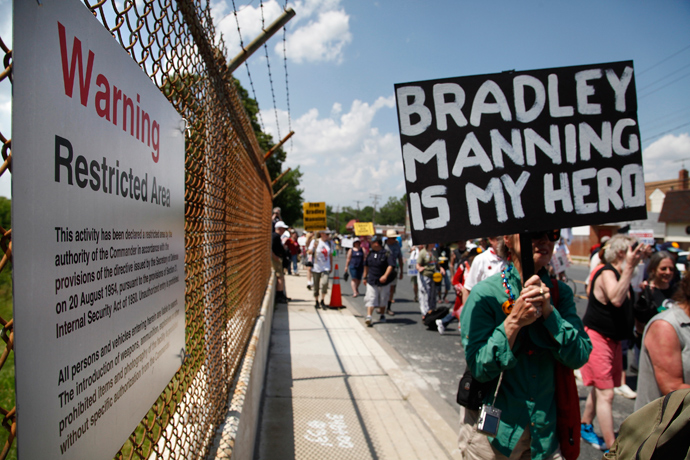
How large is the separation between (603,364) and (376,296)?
541 centimetres

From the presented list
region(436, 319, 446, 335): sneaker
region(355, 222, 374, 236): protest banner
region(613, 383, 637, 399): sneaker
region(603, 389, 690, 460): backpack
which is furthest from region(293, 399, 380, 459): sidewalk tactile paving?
region(355, 222, 374, 236): protest banner

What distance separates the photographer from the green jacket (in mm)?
2281

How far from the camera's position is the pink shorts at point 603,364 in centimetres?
391

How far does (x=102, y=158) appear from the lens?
928mm

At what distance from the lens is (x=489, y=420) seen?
7.35 feet

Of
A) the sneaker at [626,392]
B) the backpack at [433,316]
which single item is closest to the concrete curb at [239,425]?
the sneaker at [626,392]

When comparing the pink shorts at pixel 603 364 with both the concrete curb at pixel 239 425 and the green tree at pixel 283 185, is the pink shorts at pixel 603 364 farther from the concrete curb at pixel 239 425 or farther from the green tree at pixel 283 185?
the green tree at pixel 283 185

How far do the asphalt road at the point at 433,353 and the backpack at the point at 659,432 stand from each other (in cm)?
296

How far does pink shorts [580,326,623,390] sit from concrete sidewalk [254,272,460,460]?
135 cm

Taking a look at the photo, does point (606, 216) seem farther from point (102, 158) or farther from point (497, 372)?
point (102, 158)

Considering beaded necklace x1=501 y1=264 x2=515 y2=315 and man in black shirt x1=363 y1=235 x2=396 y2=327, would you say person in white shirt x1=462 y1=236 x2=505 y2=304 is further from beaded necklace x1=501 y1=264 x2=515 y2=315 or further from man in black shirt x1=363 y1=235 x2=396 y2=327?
man in black shirt x1=363 y1=235 x2=396 y2=327

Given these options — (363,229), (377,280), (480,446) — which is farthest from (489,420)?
(363,229)

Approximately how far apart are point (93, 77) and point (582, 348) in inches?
97.6

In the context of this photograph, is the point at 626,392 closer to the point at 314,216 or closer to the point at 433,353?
the point at 433,353
